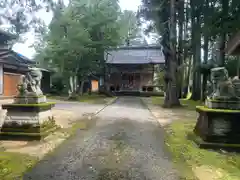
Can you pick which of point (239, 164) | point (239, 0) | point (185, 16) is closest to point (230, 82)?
point (239, 164)

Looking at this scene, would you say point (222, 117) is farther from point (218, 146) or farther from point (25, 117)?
point (25, 117)

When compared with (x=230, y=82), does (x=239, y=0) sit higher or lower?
higher

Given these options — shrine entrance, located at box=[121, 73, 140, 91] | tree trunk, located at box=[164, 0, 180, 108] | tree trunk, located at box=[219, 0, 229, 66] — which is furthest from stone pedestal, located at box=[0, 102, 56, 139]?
shrine entrance, located at box=[121, 73, 140, 91]

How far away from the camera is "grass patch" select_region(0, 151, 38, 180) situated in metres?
3.23

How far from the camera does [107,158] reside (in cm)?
405

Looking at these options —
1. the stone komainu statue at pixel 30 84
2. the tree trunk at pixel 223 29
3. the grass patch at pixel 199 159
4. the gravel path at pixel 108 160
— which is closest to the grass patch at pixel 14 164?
the gravel path at pixel 108 160

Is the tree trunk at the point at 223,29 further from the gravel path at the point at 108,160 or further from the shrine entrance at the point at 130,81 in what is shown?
the shrine entrance at the point at 130,81

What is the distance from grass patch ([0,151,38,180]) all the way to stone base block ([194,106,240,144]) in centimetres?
370

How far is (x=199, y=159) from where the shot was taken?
4.11 metres

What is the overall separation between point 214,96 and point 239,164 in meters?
1.73

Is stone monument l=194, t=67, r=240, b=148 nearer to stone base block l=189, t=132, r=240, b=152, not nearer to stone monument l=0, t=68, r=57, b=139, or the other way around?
stone base block l=189, t=132, r=240, b=152

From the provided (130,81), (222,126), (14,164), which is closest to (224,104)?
(222,126)

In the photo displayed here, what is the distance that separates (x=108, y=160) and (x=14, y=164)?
63.9 inches

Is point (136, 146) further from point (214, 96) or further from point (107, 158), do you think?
point (214, 96)
